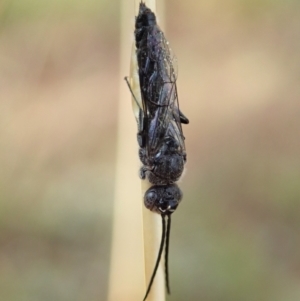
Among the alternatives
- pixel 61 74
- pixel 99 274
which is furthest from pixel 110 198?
pixel 61 74

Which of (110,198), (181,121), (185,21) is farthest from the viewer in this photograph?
(185,21)

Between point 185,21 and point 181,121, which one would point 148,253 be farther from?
point 185,21

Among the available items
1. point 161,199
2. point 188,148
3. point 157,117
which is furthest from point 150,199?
point 188,148

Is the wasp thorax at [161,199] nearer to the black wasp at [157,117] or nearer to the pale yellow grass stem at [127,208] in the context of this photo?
the black wasp at [157,117]

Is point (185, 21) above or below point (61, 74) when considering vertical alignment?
above

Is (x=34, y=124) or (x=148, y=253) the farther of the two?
(x=34, y=124)

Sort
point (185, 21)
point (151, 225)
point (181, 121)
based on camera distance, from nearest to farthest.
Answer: point (151, 225) < point (181, 121) < point (185, 21)

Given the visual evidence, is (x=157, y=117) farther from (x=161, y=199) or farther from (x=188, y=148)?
(x=188, y=148)
